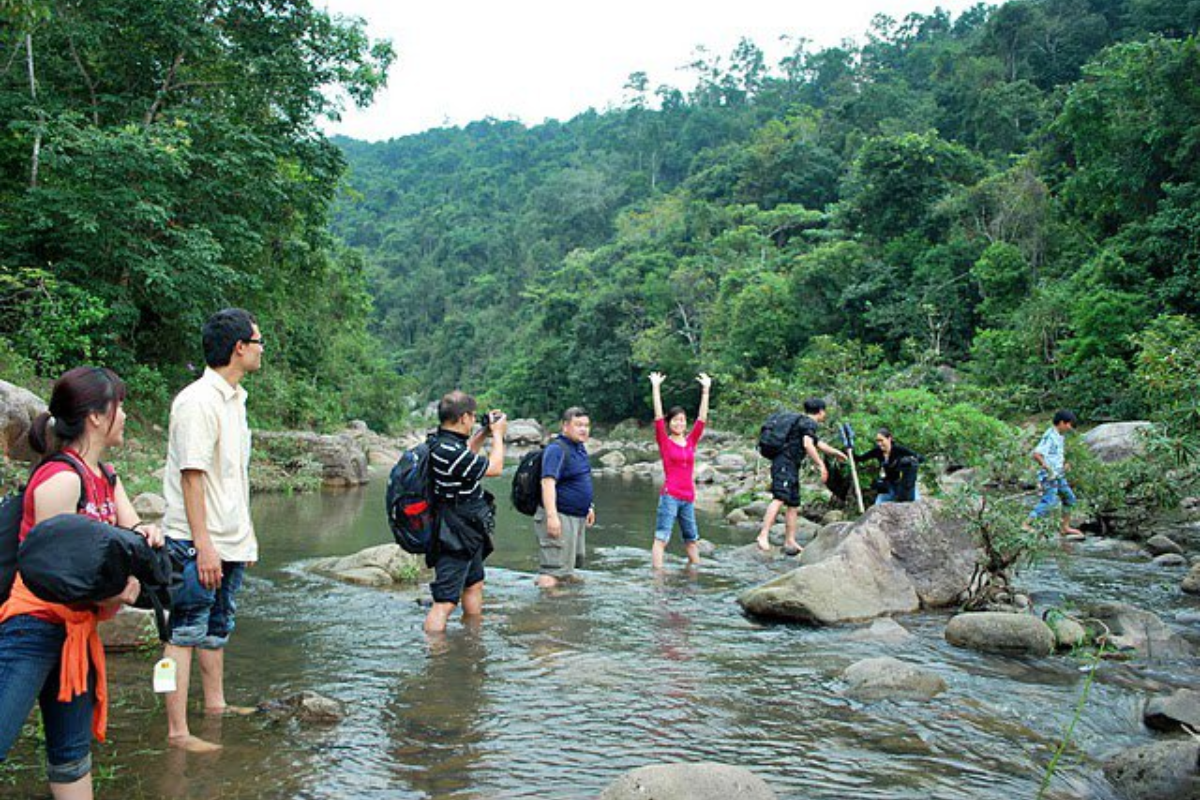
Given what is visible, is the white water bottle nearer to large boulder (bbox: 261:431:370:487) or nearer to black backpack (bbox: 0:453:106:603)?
black backpack (bbox: 0:453:106:603)

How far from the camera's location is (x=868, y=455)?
11.4 metres

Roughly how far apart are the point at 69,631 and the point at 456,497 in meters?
2.90

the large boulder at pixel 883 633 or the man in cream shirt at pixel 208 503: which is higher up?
the man in cream shirt at pixel 208 503

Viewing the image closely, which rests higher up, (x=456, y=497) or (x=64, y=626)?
(x=456, y=497)

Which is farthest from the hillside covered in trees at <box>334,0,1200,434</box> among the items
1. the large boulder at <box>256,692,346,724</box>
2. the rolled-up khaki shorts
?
the large boulder at <box>256,692,346,724</box>

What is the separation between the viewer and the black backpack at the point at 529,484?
292 inches

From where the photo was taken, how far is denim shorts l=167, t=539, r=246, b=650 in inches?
143

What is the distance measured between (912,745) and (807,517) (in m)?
9.12

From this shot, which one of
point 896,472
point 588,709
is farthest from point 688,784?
point 896,472

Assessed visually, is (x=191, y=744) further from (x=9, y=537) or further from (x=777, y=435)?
(x=777, y=435)

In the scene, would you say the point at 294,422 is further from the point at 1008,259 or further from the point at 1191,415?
the point at 1008,259

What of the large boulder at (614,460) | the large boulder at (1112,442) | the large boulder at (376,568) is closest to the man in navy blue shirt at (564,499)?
the large boulder at (376,568)

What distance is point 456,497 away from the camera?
5.44m

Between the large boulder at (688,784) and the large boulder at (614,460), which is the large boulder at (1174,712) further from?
the large boulder at (614,460)
